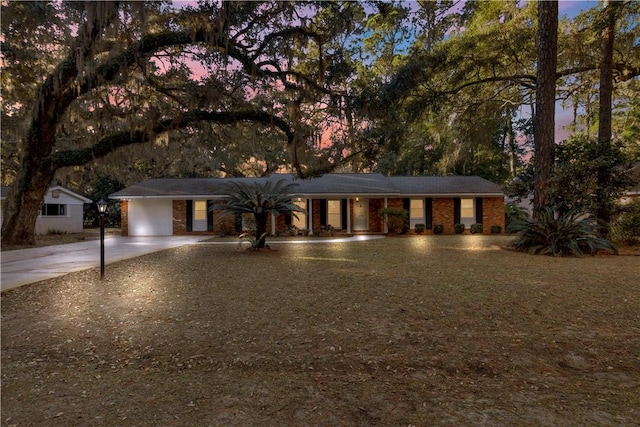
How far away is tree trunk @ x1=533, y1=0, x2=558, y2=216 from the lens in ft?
36.7

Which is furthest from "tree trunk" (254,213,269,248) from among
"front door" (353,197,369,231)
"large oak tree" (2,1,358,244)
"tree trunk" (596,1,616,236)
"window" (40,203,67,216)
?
"window" (40,203,67,216)

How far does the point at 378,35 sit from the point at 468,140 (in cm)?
906

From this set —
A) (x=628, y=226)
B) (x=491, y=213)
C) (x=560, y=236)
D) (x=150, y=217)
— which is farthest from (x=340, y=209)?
(x=628, y=226)

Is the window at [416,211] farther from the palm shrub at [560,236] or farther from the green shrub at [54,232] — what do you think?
the green shrub at [54,232]

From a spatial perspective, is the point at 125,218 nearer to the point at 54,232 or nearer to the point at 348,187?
the point at 54,232

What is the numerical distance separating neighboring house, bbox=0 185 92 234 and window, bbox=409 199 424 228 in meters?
19.7

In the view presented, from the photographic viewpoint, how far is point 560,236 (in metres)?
10.2

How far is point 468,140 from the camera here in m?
17.0

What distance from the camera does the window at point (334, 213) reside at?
19.7m

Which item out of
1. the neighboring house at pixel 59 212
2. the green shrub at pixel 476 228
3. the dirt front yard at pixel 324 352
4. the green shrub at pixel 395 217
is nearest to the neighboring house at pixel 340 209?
the green shrub at pixel 476 228

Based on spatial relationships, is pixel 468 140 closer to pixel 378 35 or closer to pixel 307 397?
pixel 378 35

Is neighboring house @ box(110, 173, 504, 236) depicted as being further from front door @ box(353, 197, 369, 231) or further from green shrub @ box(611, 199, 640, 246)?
green shrub @ box(611, 199, 640, 246)

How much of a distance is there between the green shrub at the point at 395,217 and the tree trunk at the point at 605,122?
8.32 m

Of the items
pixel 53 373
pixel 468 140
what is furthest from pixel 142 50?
pixel 468 140
